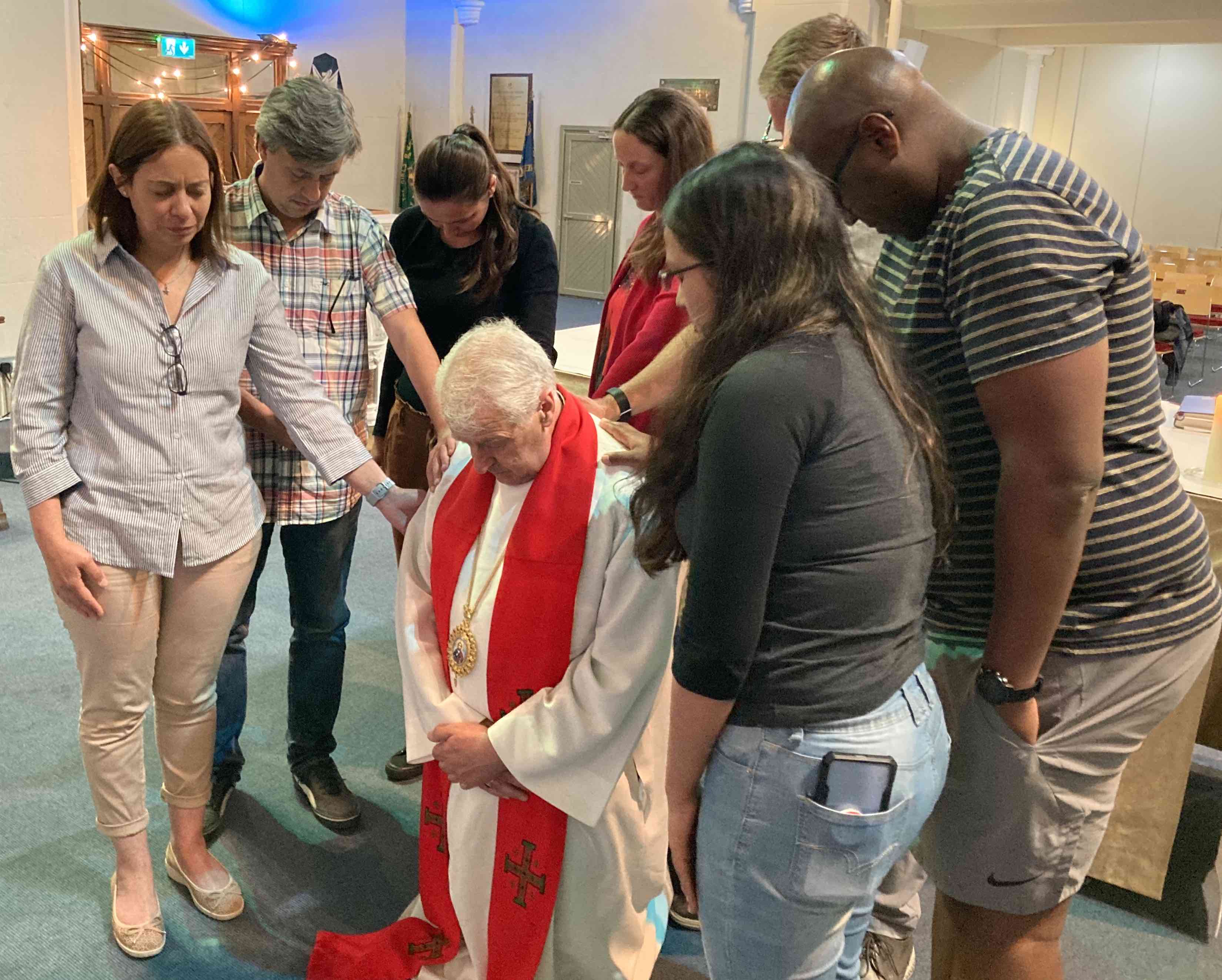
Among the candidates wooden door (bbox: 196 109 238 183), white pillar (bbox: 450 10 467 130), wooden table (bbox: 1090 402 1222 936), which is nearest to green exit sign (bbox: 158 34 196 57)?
wooden door (bbox: 196 109 238 183)

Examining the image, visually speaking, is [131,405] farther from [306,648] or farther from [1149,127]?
[1149,127]

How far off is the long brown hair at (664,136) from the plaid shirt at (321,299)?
1.79 feet

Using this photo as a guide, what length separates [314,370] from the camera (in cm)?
219

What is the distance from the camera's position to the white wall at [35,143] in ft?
15.7

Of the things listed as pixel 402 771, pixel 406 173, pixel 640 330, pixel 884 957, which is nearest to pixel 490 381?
pixel 640 330

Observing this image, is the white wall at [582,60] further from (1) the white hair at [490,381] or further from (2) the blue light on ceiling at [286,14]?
(1) the white hair at [490,381]

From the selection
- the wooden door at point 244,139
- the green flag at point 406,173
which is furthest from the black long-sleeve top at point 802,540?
the green flag at point 406,173

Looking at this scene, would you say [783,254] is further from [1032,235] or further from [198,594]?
[198,594]

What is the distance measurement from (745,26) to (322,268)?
30.2 ft

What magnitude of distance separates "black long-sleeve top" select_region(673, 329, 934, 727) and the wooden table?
1.41 m

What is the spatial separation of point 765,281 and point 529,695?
91cm

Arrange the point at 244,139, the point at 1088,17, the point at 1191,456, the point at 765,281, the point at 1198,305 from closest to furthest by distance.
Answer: the point at 765,281 → the point at 1191,456 → the point at 1198,305 → the point at 1088,17 → the point at 244,139

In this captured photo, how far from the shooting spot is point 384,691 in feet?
10.2

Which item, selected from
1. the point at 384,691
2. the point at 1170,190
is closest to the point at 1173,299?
the point at 1170,190
